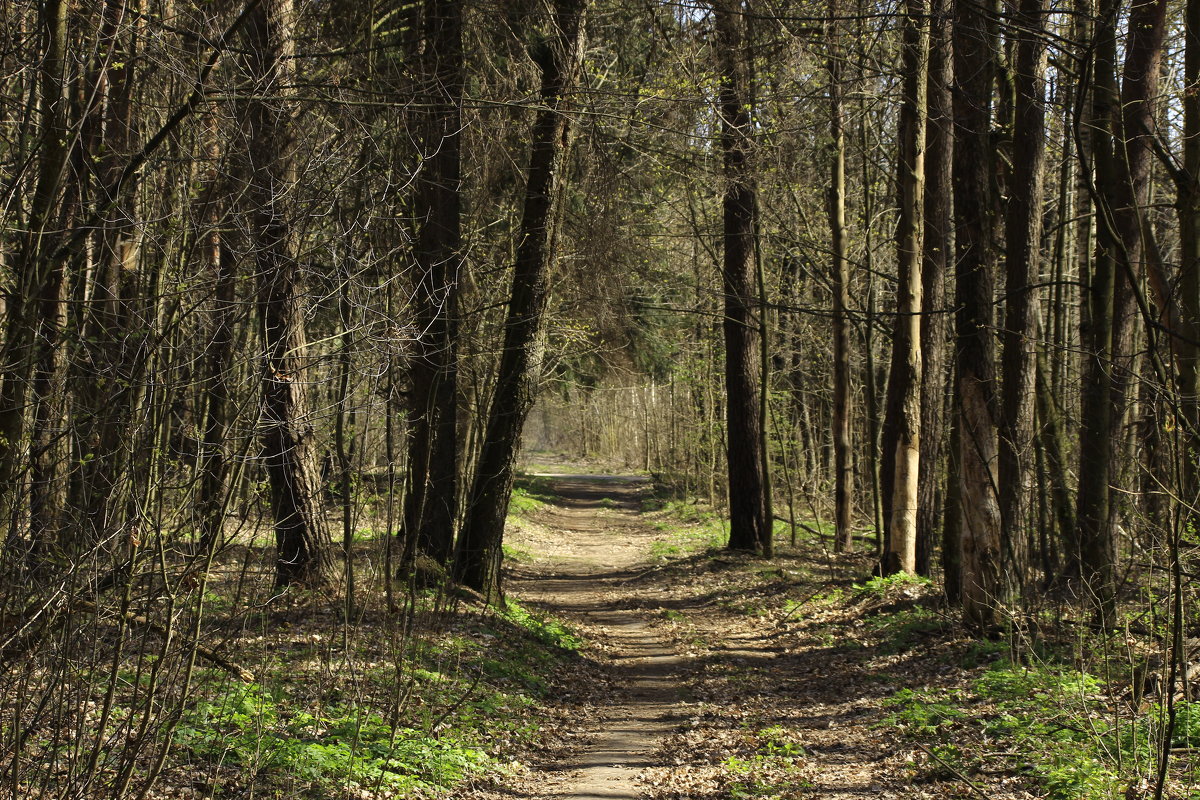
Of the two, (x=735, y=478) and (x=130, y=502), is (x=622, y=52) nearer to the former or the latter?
(x=735, y=478)

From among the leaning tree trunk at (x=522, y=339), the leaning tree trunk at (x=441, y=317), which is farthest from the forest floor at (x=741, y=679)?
the leaning tree trunk at (x=441, y=317)

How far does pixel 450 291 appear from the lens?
10617 mm

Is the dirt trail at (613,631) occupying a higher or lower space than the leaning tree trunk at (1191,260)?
lower

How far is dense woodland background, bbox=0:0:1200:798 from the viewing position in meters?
Result: 4.59

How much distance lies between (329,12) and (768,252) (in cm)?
1361

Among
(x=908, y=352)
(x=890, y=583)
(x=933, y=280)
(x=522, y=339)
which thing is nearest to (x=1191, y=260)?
(x=933, y=280)

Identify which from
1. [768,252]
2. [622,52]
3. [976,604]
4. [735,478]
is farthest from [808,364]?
[976,604]

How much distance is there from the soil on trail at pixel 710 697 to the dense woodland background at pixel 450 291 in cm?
148

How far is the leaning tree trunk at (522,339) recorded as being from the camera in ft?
35.6

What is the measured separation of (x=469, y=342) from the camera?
13734mm

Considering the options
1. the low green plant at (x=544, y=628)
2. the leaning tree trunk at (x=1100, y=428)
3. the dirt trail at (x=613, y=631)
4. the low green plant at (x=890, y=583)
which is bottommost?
Answer: the dirt trail at (x=613, y=631)

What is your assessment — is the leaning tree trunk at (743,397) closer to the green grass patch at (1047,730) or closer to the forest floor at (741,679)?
the forest floor at (741,679)

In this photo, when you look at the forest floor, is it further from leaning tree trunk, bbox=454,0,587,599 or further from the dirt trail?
leaning tree trunk, bbox=454,0,587,599

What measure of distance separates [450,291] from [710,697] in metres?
5.07
